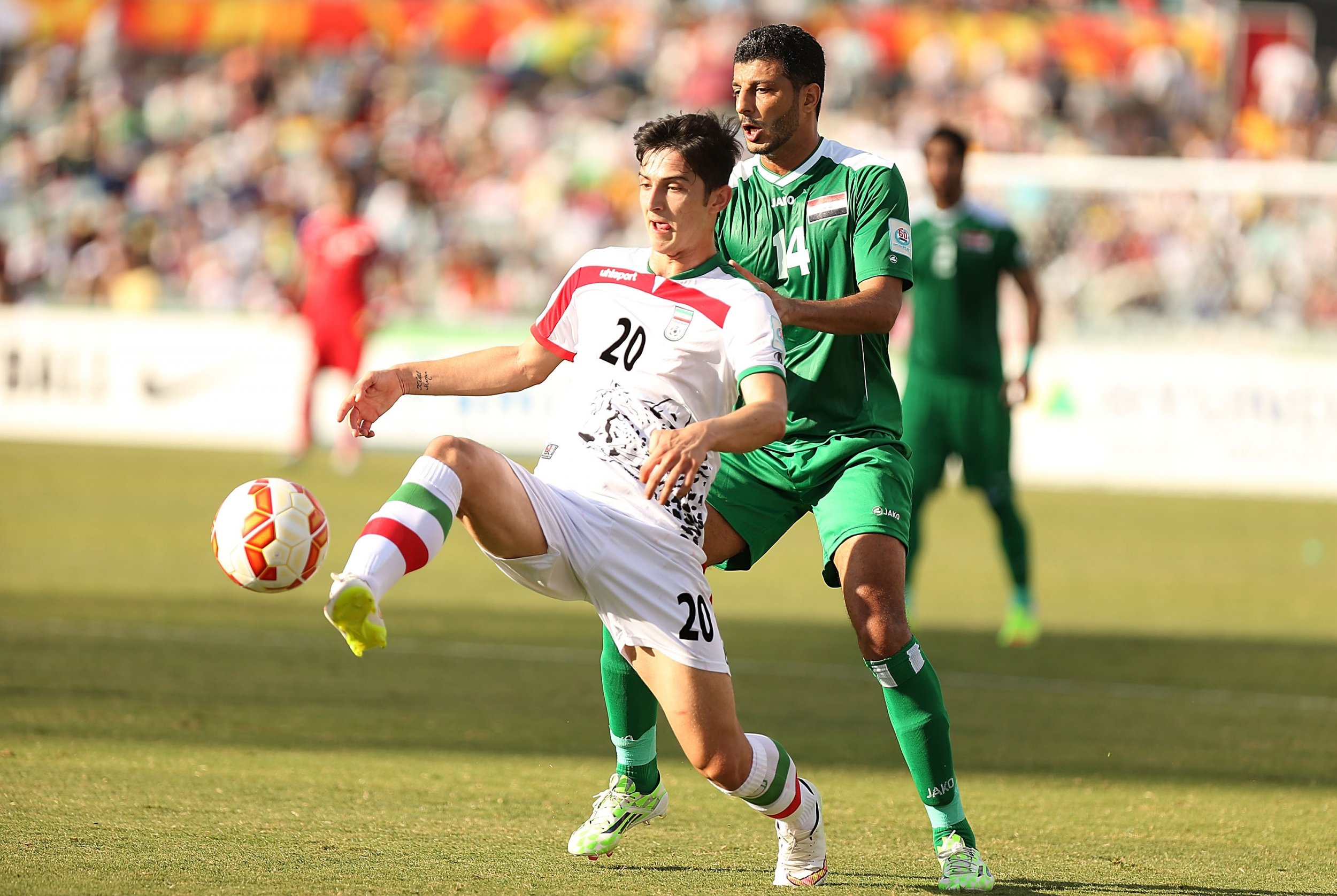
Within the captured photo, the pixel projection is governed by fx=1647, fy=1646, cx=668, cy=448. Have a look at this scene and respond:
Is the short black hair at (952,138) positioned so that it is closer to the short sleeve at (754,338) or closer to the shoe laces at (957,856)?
the short sleeve at (754,338)

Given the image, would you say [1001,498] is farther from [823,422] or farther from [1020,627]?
[823,422]

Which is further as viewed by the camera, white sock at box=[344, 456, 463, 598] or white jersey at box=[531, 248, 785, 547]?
white jersey at box=[531, 248, 785, 547]

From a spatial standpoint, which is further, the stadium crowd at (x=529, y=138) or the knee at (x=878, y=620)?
the stadium crowd at (x=529, y=138)

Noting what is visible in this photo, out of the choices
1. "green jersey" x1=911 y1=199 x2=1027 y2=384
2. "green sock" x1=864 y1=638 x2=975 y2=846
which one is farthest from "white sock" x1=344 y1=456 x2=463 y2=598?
"green jersey" x1=911 y1=199 x2=1027 y2=384

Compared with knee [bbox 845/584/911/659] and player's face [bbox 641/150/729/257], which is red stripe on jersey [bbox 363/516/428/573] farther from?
knee [bbox 845/584/911/659]

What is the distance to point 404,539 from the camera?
146 inches

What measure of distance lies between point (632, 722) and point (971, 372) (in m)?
4.83

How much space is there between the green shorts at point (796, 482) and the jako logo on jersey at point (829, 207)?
659 millimetres

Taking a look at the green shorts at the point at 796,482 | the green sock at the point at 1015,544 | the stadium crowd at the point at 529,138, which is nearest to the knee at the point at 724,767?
the green shorts at the point at 796,482

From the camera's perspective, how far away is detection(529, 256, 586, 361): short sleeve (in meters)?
4.36

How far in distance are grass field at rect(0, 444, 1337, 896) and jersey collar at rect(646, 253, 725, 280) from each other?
1580 mm

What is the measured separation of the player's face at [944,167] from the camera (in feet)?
28.5

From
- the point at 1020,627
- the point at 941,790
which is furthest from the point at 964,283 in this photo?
the point at 941,790

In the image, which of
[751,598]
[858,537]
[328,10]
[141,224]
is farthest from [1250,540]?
[328,10]
